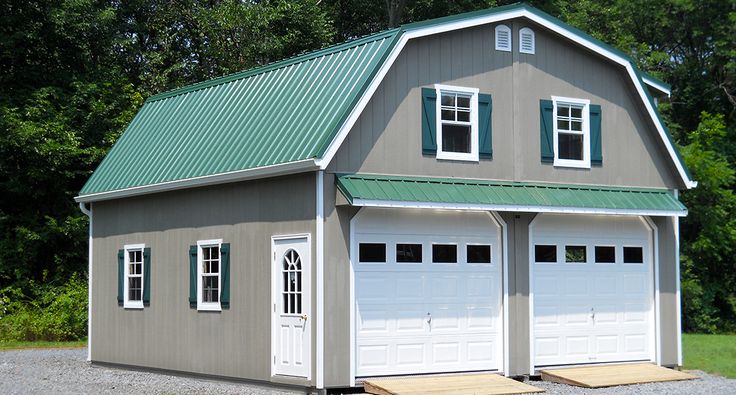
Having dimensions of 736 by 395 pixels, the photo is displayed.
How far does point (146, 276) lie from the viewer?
20.6 meters

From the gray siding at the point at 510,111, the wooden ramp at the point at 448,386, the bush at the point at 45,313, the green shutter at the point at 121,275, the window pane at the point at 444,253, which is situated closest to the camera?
the wooden ramp at the point at 448,386

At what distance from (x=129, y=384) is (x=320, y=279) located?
434 centimetres

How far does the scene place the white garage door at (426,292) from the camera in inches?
644

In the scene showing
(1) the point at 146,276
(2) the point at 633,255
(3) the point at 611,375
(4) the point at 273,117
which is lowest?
(3) the point at 611,375

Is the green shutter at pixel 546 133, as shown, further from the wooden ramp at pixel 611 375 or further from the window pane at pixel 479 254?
the wooden ramp at pixel 611 375

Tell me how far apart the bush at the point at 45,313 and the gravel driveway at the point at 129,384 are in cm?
678

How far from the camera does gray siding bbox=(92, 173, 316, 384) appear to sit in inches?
668

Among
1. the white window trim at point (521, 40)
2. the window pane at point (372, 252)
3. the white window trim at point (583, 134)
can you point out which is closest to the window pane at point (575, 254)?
the white window trim at point (583, 134)

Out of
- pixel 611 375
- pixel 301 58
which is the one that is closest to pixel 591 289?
pixel 611 375

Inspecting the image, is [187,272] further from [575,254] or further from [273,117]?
[575,254]

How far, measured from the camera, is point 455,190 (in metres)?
17.0

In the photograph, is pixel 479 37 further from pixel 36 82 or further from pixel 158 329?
pixel 36 82

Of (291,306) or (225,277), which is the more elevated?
(225,277)

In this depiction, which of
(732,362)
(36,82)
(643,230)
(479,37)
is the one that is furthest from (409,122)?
(36,82)
